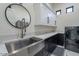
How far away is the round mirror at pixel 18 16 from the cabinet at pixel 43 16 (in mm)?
187

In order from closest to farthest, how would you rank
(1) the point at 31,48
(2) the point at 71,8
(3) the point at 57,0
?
(1) the point at 31,48 < (3) the point at 57,0 < (2) the point at 71,8

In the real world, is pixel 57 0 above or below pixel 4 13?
→ above

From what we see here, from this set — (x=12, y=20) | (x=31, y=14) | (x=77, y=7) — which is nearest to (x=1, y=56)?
(x=12, y=20)

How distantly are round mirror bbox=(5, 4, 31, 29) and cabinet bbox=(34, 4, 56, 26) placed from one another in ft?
0.61

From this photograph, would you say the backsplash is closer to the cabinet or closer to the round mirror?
the cabinet

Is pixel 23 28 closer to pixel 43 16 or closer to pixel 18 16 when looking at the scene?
pixel 18 16

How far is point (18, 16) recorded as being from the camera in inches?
48.7

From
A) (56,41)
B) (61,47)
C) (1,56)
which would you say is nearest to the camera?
(1,56)

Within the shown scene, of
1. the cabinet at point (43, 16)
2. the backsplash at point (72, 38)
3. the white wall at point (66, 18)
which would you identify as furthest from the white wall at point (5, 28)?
the backsplash at point (72, 38)

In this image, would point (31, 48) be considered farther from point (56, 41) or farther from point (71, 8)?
point (71, 8)

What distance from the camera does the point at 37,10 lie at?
1452 mm

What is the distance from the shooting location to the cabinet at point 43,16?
54.8 inches

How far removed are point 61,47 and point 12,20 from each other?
1.00m

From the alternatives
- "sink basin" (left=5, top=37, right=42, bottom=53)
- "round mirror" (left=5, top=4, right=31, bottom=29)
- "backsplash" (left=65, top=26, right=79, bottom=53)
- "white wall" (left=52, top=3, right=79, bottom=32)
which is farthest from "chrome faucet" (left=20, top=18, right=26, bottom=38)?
"backsplash" (left=65, top=26, right=79, bottom=53)
